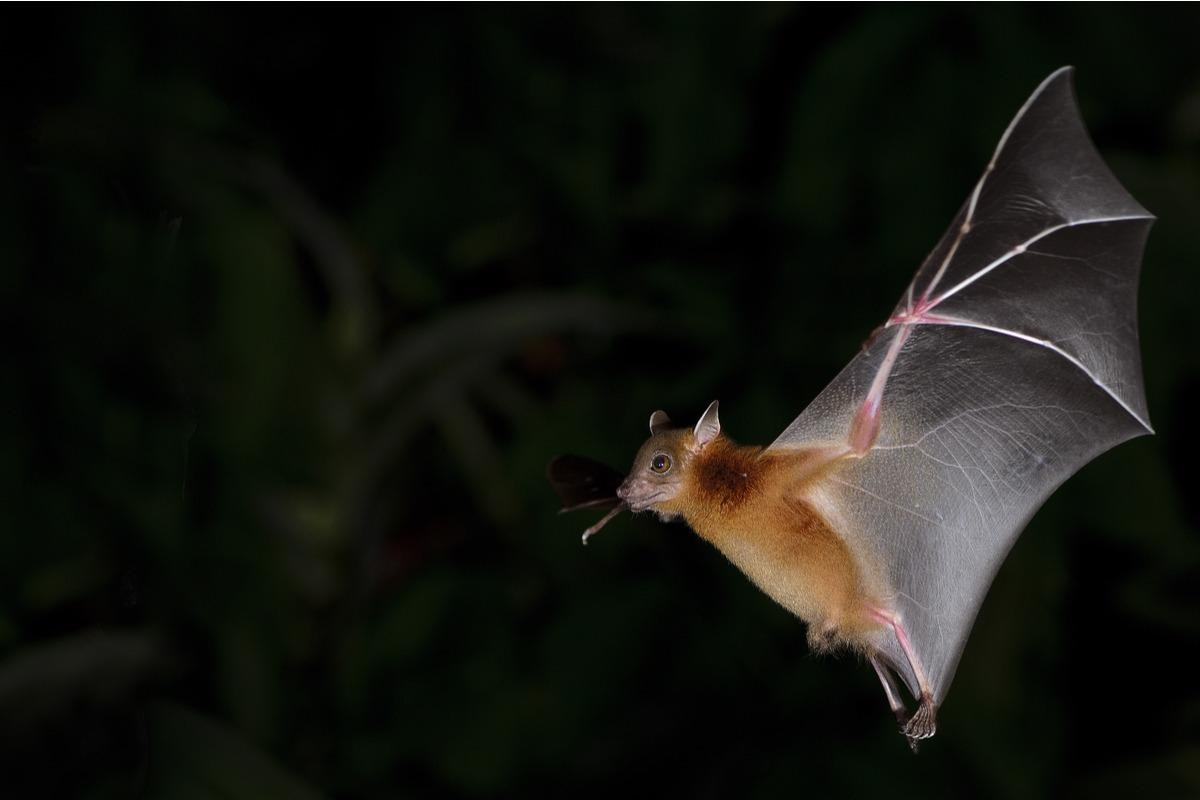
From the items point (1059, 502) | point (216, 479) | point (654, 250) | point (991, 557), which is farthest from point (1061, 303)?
point (654, 250)

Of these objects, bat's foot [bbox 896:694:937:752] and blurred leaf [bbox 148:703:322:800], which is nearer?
bat's foot [bbox 896:694:937:752]

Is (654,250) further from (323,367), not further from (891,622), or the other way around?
(891,622)

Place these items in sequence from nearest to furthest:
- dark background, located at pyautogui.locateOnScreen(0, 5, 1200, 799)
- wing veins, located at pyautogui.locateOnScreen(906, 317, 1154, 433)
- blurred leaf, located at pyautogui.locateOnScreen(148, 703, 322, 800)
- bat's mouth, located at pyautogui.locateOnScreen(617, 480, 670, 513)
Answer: bat's mouth, located at pyautogui.locateOnScreen(617, 480, 670, 513) → wing veins, located at pyautogui.locateOnScreen(906, 317, 1154, 433) → blurred leaf, located at pyautogui.locateOnScreen(148, 703, 322, 800) → dark background, located at pyautogui.locateOnScreen(0, 5, 1200, 799)

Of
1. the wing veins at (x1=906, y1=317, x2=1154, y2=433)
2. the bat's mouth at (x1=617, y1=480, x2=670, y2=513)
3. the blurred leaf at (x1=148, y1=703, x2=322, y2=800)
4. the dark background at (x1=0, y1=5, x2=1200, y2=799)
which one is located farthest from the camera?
the dark background at (x1=0, y1=5, x2=1200, y2=799)

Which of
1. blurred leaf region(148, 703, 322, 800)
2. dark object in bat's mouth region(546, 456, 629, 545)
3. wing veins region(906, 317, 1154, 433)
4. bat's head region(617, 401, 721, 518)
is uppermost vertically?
bat's head region(617, 401, 721, 518)

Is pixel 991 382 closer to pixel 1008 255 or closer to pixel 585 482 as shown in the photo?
pixel 1008 255

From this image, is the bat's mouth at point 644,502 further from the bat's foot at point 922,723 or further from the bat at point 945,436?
the bat's foot at point 922,723

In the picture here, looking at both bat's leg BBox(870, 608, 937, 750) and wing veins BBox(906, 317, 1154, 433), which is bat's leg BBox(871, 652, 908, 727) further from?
wing veins BBox(906, 317, 1154, 433)

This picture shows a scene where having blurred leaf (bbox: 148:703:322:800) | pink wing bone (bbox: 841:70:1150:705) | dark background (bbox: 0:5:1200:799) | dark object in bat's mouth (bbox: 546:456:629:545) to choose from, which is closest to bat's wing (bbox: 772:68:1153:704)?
pink wing bone (bbox: 841:70:1150:705)
